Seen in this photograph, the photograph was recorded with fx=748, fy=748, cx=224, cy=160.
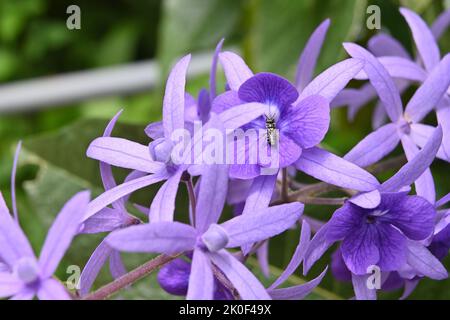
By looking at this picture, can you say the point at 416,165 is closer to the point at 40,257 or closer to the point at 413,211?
the point at 413,211

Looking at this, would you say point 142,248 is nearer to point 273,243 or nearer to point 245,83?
point 245,83

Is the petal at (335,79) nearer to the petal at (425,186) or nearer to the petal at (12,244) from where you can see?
the petal at (425,186)

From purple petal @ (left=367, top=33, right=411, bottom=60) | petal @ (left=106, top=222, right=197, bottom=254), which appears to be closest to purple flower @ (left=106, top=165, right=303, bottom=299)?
petal @ (left=106, top=222, right=197, bottom=254)

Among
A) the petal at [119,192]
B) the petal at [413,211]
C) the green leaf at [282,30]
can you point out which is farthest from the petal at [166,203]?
the green leaf at [282,30]

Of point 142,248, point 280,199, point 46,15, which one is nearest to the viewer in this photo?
point 142,248

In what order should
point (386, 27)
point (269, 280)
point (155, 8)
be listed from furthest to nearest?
point (155, 8)
point (386, 27)
point (269, 280)
